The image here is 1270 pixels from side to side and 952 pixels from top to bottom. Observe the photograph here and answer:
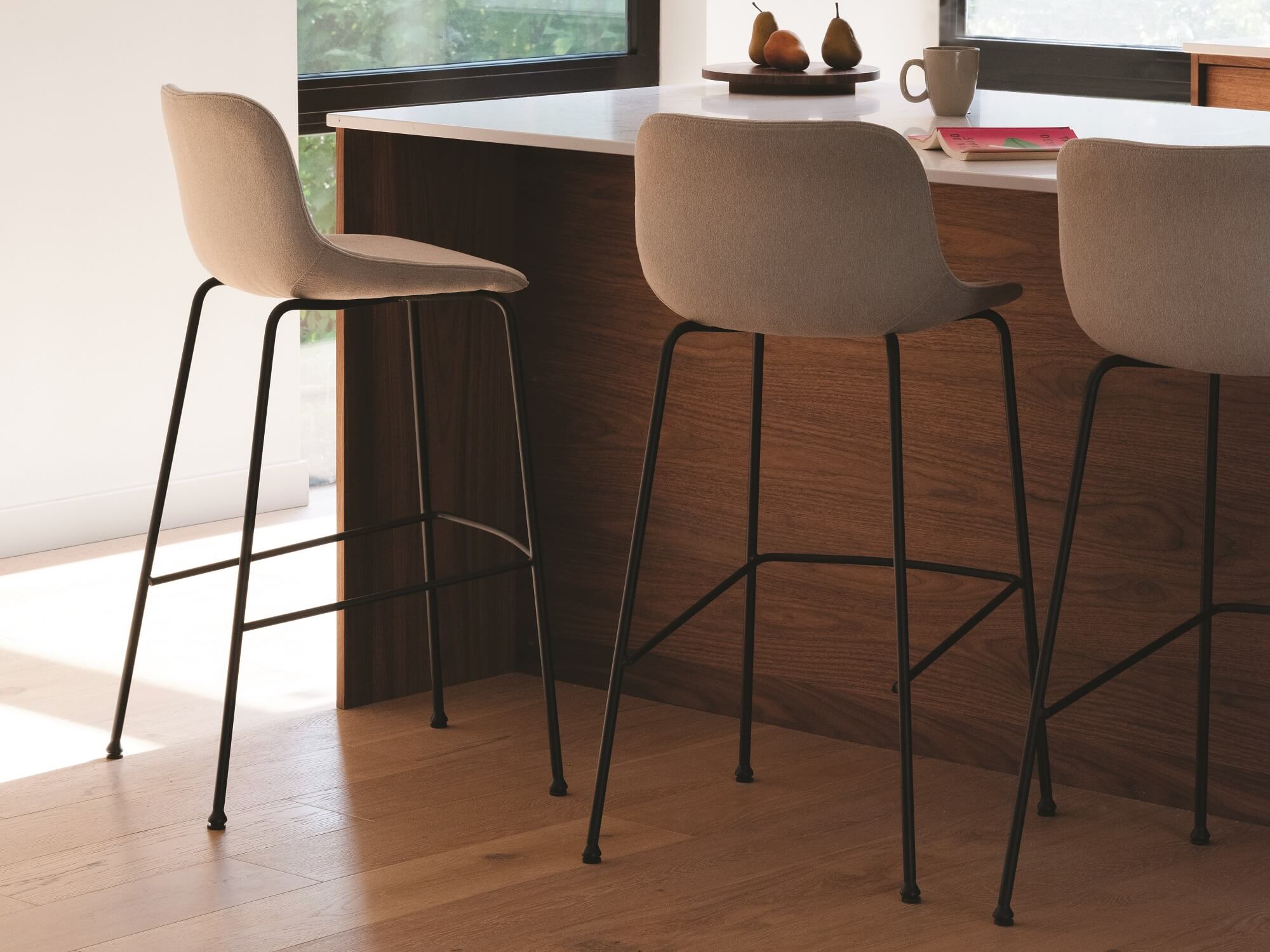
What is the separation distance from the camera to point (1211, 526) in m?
2.54

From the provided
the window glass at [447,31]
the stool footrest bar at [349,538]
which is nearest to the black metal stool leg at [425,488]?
the stool footrest bar at [349,538]

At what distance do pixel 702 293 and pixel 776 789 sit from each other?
85 centimetres

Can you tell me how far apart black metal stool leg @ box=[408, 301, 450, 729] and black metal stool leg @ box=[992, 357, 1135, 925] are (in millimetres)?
1134

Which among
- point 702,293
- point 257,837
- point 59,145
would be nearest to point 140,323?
point 59,145

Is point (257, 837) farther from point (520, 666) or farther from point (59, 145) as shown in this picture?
point (59, 145)

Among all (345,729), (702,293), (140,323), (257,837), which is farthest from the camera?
(140,323)

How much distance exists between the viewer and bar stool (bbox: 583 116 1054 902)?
89.1 inches

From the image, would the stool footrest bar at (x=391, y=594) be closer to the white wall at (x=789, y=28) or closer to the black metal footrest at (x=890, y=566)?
the black metal footrest at (x=890, y=566)

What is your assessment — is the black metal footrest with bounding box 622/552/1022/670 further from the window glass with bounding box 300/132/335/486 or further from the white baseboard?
the window glass with bounding box 300/132/335/486

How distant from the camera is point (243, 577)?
8.63 feet

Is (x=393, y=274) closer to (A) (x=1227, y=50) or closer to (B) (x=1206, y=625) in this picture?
(B) (x=1206, y=625)

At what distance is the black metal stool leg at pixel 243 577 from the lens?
258cm

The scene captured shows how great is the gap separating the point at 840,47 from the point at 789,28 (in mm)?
2655

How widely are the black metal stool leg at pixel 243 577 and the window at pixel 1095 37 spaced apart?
→ 12.8ft
